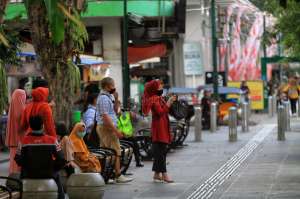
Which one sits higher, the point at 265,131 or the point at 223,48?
the point at 223,48

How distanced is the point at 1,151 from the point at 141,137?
16.5ft

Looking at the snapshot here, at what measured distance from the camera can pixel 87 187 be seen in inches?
405

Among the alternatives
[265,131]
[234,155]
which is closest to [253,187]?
[234,155]

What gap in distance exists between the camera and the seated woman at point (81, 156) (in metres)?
12.7

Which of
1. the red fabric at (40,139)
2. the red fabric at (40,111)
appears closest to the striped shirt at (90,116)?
the red fabric at (40,111)

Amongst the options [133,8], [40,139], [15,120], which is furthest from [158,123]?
[133,8]

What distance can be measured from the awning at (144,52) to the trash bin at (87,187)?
71.4 ft

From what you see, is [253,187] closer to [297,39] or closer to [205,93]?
[297,39]

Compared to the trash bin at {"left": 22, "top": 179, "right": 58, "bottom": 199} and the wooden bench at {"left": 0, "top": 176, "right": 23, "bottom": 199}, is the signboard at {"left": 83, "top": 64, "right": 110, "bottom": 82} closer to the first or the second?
the wooden bench at {"left": 0, "top": 176, "right": 23, "bottom": 199}

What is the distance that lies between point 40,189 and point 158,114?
17.2 ft

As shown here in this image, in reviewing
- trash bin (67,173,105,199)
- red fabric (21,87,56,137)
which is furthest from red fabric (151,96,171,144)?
trash bin (67,173,105,199)

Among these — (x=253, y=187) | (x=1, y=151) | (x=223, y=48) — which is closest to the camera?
(x=253, y=187)

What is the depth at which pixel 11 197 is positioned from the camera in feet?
29.6

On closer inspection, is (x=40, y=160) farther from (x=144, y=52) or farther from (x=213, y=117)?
(x=144, y=52)
